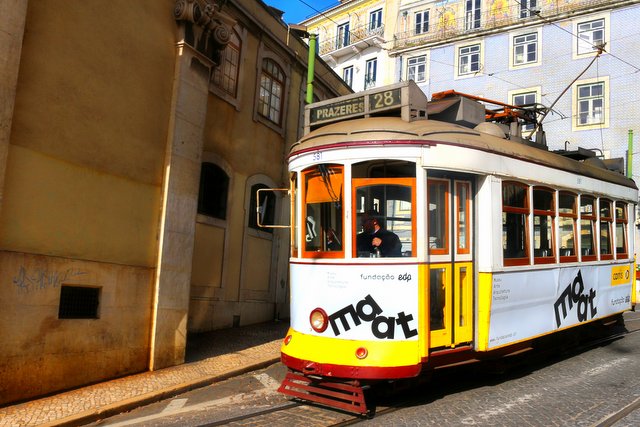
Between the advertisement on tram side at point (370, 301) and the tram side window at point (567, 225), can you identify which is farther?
the tram side window at point (567, 225)

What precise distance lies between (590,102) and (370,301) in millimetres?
21304

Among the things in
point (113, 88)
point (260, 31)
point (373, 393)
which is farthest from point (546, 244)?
point (260, 31)

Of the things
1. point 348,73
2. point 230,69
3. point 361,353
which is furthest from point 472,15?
point 361,353

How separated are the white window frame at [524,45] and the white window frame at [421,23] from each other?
4918 mm

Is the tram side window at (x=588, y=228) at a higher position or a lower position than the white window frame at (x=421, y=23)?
lower

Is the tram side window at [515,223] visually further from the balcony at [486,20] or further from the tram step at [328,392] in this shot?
the balcony at [486,20]

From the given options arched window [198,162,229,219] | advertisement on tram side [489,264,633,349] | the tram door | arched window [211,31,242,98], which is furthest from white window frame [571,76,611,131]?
the tram door

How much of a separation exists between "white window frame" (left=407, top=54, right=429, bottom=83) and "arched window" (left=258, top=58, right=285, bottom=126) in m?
16.8

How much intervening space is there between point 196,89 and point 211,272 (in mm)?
3584

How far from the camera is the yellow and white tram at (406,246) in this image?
5.29 metres

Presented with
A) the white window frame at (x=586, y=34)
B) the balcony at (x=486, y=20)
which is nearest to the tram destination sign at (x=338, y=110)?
the white window frame at (x=586, y=34)

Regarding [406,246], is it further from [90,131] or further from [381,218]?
[90,131]

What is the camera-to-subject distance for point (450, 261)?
5664 mm

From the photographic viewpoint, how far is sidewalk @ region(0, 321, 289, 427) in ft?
17.3
